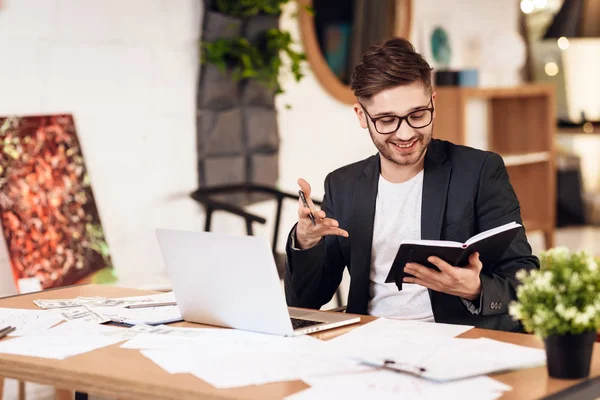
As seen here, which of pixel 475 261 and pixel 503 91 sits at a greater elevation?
pixel 503 91

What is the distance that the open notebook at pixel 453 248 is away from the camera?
6.72 ft

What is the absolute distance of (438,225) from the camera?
2594 millimetres

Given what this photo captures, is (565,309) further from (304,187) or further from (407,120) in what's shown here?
(407,120)

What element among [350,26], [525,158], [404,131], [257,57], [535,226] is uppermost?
[350,26]

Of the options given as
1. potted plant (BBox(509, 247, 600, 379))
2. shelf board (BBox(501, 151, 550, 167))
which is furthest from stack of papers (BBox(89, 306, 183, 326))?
shelf board (BBox(501, 151, 550, 167))

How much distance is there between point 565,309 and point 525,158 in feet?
15.9

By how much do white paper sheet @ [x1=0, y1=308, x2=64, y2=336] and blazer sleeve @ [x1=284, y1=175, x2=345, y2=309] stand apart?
65 cm

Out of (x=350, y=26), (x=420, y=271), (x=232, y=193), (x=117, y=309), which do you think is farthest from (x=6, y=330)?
(x=350, y=26)

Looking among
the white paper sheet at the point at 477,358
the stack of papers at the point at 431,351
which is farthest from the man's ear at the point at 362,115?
→ the white paper sheet at the point at 477,358

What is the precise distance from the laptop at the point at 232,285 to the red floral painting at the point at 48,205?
1515mm

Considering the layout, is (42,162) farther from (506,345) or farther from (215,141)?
(506,345)

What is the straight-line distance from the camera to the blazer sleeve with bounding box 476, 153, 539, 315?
7.50 ft

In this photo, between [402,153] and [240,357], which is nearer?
[240,357]

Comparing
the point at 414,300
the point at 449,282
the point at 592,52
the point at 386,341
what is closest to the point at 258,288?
the point at 386,341
